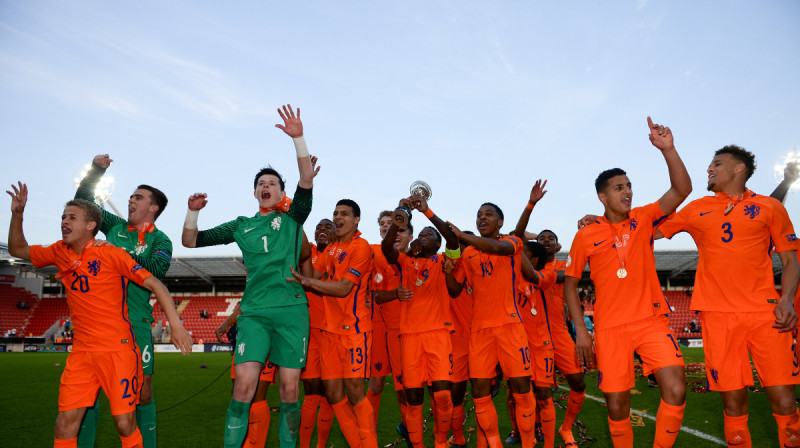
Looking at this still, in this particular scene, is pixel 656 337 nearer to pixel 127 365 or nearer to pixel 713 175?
pixel 713 175

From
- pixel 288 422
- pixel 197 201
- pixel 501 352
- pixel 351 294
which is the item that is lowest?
pixel 288 422

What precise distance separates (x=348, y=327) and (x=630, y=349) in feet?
9.02

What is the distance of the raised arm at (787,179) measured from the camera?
525 centimetres

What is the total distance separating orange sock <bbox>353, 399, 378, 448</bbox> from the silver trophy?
1864mm

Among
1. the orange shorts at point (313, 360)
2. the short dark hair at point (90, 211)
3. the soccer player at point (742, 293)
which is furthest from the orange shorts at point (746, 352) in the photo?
the short dark hair at point (90, 211)

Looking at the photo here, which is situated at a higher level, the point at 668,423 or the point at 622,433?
the point at 668,423

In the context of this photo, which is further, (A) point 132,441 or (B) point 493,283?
(B) point 493,283

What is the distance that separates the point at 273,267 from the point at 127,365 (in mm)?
1406

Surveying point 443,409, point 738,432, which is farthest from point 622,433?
point 443,409

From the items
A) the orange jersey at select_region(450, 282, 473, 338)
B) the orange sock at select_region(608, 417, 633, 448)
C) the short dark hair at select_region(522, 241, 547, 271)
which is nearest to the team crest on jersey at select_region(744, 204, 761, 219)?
the orange sock at select_region(608, 417, 633, 448)

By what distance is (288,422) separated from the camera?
15.5 ft

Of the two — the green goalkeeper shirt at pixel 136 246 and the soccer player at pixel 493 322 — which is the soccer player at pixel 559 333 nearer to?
the soccer player at pixel 493 322

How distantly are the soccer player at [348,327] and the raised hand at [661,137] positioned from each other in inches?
118

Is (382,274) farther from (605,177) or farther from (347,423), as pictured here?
(605,177)
